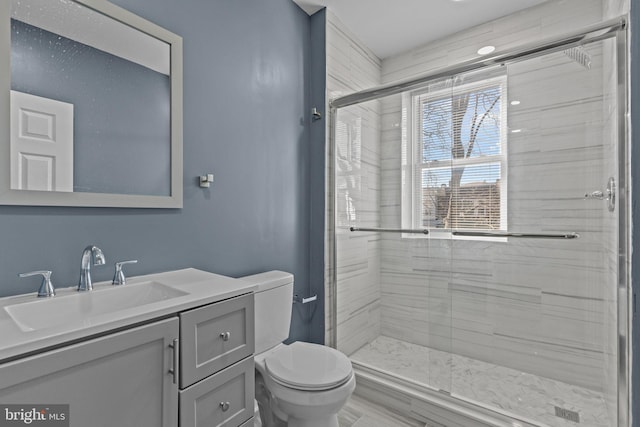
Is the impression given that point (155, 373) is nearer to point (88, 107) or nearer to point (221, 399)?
point (221, 399)

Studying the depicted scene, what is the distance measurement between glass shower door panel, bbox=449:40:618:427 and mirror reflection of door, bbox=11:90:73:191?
215 centimetres

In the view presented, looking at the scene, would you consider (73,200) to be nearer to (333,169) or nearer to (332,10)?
(333,169)

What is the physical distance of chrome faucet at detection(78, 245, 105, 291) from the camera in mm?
1076

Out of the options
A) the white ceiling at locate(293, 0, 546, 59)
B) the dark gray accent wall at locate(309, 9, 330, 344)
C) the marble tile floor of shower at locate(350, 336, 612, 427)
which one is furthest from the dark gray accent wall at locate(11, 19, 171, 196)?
the marble tile floor of shower at locate(350, 336, 612, 427)

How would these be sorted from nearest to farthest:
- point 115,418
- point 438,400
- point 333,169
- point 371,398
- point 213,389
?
point 115,418
point 213,389
point 438,400
point 371,398
point 333,169

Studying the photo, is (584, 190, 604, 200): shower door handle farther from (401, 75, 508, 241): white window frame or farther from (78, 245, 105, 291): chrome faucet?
(78, 245, 105, 291): chrome faucet

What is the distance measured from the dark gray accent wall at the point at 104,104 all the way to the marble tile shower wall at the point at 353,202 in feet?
3.84

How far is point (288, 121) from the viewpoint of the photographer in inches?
80.9

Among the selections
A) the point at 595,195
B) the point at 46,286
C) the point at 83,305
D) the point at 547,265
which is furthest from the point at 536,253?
the point at 46,286

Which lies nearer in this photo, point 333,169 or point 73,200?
point 73,200

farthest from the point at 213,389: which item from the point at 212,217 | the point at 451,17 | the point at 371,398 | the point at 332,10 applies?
the point at 451,17

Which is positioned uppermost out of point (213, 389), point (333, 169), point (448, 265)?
point (333, 169)

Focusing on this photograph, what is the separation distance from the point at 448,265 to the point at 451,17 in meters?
1.79

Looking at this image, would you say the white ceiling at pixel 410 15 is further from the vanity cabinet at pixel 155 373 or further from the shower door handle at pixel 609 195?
the vanity cabinet at pixel 155 373
